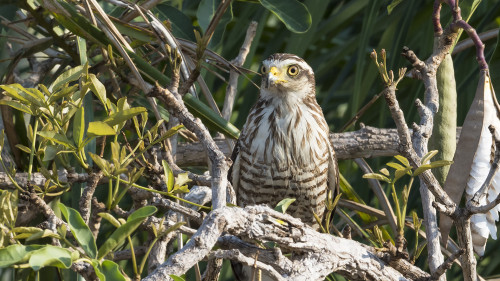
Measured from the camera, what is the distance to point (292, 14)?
2574mm

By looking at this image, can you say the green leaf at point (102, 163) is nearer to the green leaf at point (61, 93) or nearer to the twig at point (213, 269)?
the green leaf at point (61, 93)

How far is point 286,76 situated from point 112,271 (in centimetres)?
197

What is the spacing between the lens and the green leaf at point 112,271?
1224mm

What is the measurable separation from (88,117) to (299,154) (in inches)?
34.2

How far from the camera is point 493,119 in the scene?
1.88 metres

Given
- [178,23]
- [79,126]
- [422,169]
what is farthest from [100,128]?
[178,23]

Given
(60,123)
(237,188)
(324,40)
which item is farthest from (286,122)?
(60,123)

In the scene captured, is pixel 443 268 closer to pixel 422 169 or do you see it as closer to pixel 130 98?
pixel 422 169

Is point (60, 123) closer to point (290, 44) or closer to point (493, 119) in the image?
point (493, 119)

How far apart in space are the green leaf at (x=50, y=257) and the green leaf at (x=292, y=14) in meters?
1.48

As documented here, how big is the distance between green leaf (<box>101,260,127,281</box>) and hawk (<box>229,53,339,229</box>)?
179cm

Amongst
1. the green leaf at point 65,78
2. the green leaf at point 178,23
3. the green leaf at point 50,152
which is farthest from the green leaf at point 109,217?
the green leaf at point 178,23

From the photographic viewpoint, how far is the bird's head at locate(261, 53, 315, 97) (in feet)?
9.95

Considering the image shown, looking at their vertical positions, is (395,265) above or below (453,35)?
below
